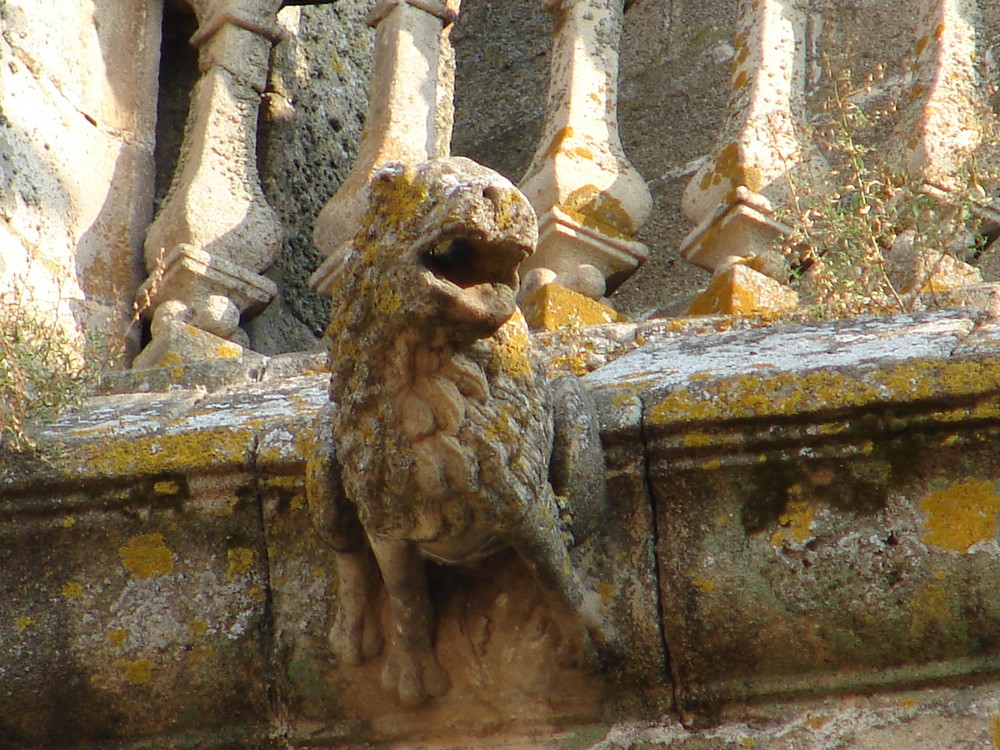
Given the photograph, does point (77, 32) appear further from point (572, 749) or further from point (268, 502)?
point (572, 749)

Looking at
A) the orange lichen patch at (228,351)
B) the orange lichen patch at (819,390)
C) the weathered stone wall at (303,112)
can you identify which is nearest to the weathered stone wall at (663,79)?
the weathered stone wall at (303,112)

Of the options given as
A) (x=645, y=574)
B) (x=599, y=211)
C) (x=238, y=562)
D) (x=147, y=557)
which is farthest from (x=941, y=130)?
(x=147, y=557)

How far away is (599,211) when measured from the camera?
3.54m

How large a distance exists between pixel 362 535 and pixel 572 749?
0.43 meters

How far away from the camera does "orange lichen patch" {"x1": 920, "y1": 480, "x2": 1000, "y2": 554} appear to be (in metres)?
2.54

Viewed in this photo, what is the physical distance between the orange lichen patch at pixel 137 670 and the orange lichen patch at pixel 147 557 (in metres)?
0.13

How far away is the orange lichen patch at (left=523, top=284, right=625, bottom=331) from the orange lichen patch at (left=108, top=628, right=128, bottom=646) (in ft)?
3.18

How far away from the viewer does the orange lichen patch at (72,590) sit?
281cm

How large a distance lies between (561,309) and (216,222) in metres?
0.86

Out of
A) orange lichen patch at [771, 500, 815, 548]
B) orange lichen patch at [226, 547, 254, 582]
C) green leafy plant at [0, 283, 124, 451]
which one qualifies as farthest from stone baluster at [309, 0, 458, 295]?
orange lichen patch at [771, 500, 815, 548]

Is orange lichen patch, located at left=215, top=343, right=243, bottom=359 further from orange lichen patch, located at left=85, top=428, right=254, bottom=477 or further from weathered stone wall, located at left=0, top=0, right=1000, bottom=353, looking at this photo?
orange lichen patch, located at left=85, top=428, right=254, bottom=477

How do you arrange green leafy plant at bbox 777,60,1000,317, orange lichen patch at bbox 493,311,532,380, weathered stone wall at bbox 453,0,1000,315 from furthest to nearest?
weathered stone wall at bbox 453,0,1000,315 < green leafy plant at bbox 777,60,1000,317 < orange lichen patch at bbox 493,311,532,380

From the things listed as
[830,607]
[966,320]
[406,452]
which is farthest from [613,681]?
[966,320]

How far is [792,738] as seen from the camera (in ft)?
8.45
